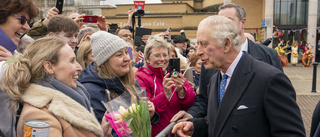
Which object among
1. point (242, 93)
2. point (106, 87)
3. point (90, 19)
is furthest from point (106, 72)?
point (90, 19)

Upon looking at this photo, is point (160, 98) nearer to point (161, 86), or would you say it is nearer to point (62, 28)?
point (161, 86)

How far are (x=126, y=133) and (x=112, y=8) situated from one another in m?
33.9

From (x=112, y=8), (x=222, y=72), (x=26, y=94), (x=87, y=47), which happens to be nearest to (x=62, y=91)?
(x=26, y=94)

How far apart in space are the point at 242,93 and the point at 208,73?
4.08 ft

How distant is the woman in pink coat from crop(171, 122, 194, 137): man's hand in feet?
1.90

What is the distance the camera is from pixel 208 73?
361 cm

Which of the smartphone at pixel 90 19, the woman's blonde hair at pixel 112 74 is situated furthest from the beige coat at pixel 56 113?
the smartphone at pixel 90 19

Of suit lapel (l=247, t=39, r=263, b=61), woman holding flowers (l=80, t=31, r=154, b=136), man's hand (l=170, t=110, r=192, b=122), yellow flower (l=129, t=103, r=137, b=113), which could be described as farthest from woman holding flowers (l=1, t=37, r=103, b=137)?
suit lapel (l=247, t=39, r=263, b=61)

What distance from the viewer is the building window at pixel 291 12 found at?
3225cm

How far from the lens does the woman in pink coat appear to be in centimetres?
350

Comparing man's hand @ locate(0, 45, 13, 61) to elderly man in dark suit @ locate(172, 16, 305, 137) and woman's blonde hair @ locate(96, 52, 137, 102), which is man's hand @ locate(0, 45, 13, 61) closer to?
woman's blonde hair @ locate(96, 52, 137, 102)

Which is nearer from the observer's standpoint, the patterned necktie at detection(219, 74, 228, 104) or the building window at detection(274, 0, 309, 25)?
the patterned necktie at detection(219, 74, 228, 104)

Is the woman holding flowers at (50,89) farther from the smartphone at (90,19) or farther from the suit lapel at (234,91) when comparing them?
the smartphone at (90,19)

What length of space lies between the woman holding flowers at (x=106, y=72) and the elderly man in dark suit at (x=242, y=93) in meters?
0.82
